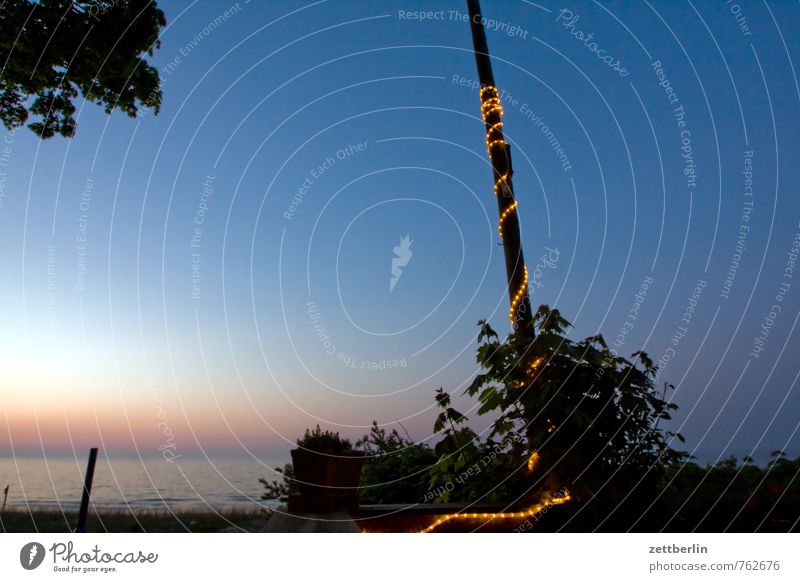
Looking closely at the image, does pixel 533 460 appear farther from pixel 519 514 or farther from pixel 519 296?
pixel 519 296

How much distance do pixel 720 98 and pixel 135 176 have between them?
6.97 metres

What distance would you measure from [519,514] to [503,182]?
3593mm

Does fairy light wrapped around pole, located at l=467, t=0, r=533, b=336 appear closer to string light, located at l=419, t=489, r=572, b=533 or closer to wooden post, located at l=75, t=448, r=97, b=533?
string light, located at l=419, t=489, r=572, b=533

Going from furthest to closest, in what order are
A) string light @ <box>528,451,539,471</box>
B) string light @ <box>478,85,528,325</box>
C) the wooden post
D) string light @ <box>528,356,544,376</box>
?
string light @ <box>478,85,528,325</box> → string light @ <box>528,356,544,376</box> → string light @ <box>528,451,539,471</box> → the wooden post

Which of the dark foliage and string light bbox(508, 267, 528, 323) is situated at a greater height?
the dark foliage

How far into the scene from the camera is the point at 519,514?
14.4 feet

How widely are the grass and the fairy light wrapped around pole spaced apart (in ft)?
10.8

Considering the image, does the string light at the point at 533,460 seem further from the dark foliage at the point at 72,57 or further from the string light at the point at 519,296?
the dark foliage at the point at 72,57

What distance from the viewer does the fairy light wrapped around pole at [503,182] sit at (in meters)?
5.37

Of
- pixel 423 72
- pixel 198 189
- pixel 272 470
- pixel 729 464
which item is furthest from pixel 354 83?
pixel 729 464

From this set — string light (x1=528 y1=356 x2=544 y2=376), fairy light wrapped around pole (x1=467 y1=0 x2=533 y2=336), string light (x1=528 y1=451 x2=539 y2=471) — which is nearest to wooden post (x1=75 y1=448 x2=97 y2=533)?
string light (x1=528 y1=451 x2=539 y2=471)

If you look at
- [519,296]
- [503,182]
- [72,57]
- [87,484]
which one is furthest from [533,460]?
[72,57]

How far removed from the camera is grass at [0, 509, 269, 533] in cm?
344

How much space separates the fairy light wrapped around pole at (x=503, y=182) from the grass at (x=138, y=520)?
10.8 feet
